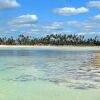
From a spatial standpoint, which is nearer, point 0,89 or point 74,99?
point 74,99

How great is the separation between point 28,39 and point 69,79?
149 m

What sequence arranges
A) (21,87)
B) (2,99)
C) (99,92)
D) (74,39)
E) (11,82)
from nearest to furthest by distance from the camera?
(2,99) < (99,92) < (21,87) < (11,82) < (74,39)

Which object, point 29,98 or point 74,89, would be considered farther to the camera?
point 74,89

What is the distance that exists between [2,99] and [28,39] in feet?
506

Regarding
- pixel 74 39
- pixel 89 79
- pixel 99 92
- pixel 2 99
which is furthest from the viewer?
pixel 74 39

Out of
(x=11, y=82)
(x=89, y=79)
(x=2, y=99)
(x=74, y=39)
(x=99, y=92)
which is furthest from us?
(x=74, y=39)

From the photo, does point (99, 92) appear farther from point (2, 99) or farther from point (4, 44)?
point (4, 44)

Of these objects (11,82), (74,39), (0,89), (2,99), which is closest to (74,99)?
(2,99)

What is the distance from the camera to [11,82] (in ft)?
55.7

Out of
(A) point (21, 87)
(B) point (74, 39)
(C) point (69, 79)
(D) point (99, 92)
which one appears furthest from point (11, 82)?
(B) point (74, 39)

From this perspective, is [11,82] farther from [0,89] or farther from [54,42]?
[54,42]

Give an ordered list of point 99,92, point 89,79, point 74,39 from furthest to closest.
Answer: point 74,39 → point 89,79 → point 99,92

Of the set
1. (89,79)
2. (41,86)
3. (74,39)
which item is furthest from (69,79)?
(74,39)

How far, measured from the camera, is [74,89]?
14.9 meters
